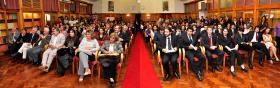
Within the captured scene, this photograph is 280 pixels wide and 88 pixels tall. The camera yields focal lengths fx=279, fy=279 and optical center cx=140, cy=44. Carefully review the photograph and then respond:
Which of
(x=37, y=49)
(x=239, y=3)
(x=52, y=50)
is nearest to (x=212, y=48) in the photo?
(x=52, y=50)

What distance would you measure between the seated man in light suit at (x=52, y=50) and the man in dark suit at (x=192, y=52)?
3081mm

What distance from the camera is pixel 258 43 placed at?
309 inches

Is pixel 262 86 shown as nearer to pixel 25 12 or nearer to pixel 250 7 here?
pixel 250 7

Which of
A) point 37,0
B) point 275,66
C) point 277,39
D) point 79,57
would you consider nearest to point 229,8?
point 277,39

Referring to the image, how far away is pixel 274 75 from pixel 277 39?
3.50 m

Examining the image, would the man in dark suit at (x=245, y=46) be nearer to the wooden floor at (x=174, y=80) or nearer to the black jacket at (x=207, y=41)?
the wooden floor at (x=174, y=80)

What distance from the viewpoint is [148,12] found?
2889 centimetres

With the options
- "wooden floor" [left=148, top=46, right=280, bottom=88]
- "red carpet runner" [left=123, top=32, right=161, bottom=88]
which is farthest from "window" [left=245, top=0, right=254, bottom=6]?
"red carpet runner" [left=123, top=32, right=161, bottom=88]

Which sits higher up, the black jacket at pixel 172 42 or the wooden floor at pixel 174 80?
the black jacket at pixel 172 42

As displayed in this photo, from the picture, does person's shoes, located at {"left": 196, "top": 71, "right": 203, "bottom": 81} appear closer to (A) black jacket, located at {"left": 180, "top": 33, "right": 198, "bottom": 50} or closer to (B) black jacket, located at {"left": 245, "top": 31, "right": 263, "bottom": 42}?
(A) black jacket, located at {"left": 180, "top": 33, "right": 198, "bottom": 50}

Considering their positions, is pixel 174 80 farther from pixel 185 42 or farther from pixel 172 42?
pixel 185 42

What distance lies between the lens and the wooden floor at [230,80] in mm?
5566

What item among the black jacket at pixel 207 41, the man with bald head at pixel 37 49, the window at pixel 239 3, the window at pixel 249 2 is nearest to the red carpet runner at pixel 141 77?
the black jacket at pixel 207 41

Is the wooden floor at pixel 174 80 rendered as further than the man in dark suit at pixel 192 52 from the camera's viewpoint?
No
